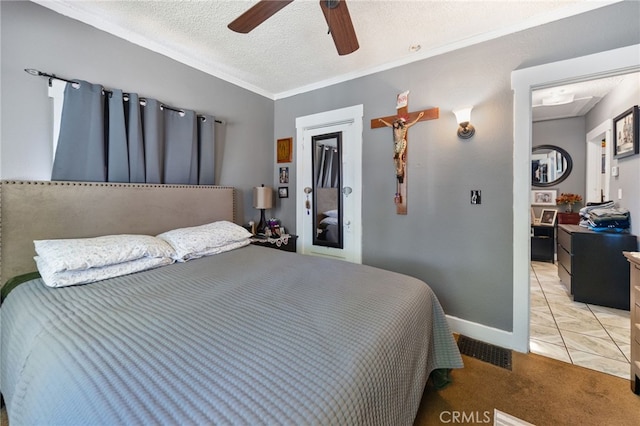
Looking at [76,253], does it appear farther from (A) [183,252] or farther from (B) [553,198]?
(B) [553,198]

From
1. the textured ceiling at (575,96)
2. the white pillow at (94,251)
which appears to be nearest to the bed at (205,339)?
the white pillow at (94,251)

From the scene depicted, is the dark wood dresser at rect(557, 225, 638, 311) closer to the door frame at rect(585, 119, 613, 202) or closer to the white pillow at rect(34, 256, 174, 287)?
the door frame at rect(585, 119, 613, 202)

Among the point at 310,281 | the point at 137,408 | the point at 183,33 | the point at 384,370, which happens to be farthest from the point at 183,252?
the point at 183,33

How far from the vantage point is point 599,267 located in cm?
271

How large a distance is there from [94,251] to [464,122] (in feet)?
9.11

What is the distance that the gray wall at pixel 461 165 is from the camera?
1917 mm

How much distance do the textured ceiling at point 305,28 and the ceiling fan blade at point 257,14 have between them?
0.48 m

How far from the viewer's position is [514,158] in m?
2.02

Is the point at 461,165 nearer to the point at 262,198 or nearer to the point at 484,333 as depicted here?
the point at 484,333

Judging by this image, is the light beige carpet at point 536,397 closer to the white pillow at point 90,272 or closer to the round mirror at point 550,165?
the white pillow at point 90,272

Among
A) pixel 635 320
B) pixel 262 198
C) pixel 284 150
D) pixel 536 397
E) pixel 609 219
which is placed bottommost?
pixel 536 397

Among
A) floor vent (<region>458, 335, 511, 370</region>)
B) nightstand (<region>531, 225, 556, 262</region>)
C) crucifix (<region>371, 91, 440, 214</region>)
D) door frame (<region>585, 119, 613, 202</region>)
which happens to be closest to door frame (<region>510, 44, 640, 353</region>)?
floor vent (<region>458, 335, 511, 370</region>)

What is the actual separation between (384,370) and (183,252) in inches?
64.2

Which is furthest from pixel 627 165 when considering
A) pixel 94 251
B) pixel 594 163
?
pixel 94 251
